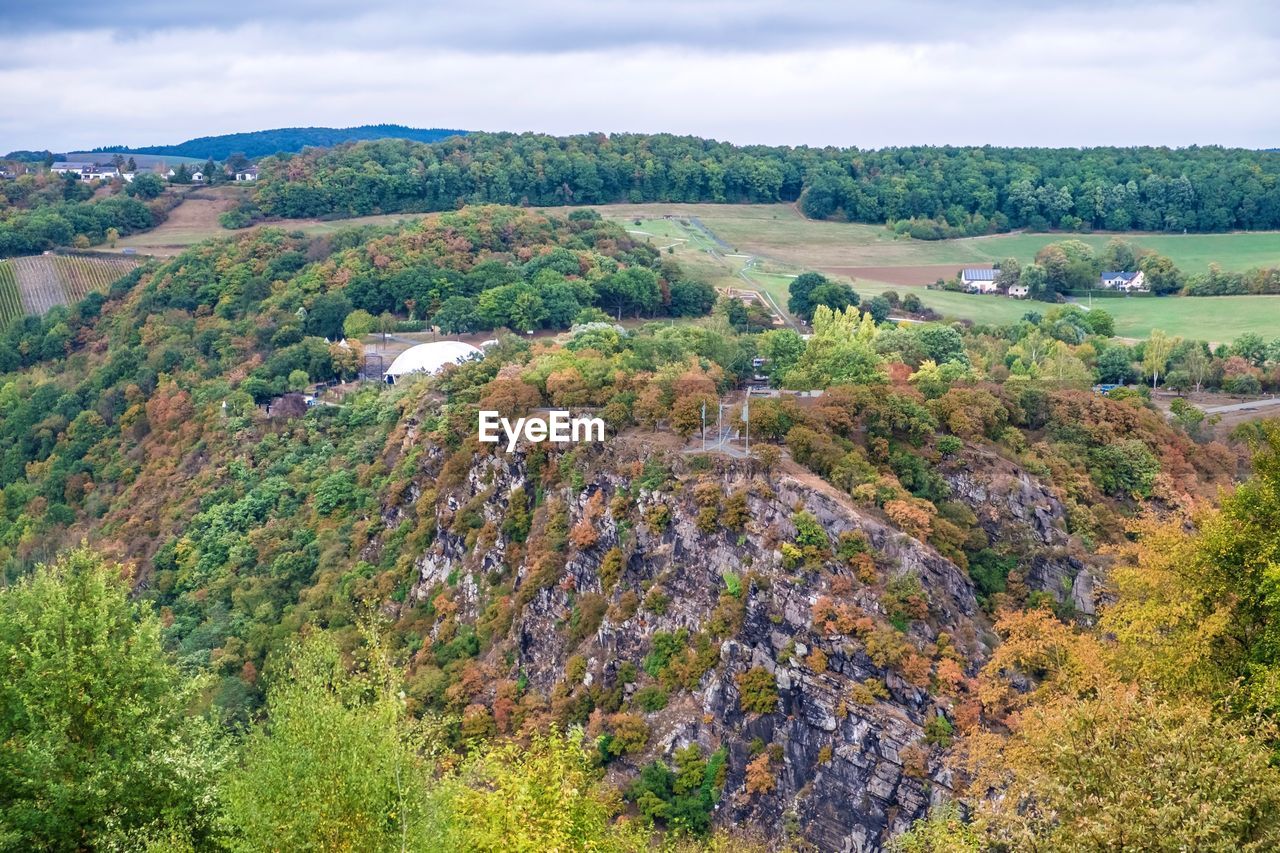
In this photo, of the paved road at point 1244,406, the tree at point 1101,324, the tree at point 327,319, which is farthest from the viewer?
the tree at point 327,319

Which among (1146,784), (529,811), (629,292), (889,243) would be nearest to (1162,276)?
(889,243)

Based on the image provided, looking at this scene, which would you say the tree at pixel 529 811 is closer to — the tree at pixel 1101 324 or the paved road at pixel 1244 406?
the paved road at pixel 1244 406

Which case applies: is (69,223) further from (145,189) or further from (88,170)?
(88,170)

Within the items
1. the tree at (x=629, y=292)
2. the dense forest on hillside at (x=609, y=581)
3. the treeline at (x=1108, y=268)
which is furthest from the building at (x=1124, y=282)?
the tree at (x=629, y=292)

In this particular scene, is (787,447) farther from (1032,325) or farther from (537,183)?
(537,183)

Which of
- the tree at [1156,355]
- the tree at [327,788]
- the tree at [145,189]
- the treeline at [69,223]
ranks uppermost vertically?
the tree at [145,189]

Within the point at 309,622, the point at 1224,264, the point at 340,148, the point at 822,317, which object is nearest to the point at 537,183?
the point at 340,148
